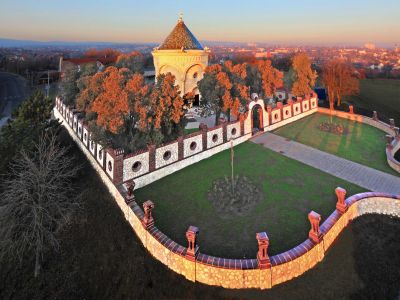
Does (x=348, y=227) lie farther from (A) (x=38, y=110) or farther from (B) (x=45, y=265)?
(A) (x=38, y=110)

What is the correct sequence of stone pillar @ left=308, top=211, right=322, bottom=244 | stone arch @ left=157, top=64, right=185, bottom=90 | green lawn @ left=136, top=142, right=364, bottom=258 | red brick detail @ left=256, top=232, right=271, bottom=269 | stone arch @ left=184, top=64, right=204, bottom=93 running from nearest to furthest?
1. red brick detail @ left=256, top=232, right=271, bottom=269
2. stone pillar @ left=308, top=211, right=322, bottom=244
3. green lawn @ left=136, top=142, right=364, bottom=258
4. stone arch @ left=157, top=64, right=185, bottom=90
5. stone arch @ left=184, top=64, right=204, bottom=93

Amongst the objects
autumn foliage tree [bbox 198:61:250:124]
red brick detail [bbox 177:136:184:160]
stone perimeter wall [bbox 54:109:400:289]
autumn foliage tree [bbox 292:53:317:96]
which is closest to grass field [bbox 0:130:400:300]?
stone perimeter wall [bbox 54:109:400:289]

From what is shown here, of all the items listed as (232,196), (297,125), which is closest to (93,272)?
(232,196)

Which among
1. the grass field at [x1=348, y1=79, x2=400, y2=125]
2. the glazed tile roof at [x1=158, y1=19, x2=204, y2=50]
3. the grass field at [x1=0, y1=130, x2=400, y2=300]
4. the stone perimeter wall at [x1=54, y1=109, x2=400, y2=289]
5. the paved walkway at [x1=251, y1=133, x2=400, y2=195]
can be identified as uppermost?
the glazed tile roof at [x1=158, y1=19, x2=204, y2=50]

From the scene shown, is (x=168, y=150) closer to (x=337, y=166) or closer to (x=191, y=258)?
(x=191, y=258)

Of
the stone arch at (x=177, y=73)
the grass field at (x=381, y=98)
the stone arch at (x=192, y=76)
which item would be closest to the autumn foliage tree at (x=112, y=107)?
the stone arch at (x=177, y=73)

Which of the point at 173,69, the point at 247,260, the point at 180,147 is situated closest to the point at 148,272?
the point at 247,260

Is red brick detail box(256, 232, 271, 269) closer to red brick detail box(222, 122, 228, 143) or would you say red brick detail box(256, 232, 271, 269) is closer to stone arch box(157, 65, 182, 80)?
red brick detail box(222, 122, 228, 143)

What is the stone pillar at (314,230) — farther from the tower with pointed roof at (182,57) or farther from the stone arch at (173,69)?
the stone arch at (173,69)
